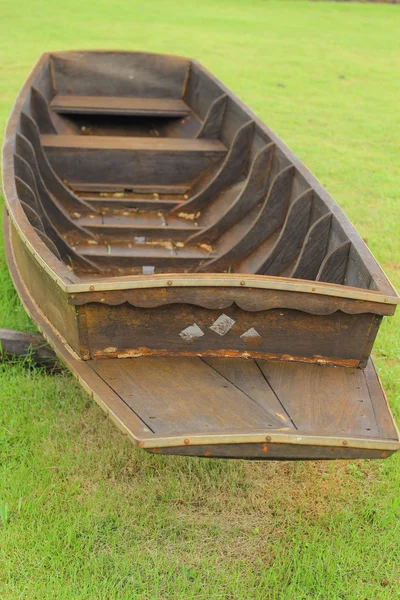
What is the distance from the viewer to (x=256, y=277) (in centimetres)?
275

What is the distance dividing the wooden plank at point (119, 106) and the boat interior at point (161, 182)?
1 cm

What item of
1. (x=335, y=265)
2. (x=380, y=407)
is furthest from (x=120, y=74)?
(x=380, y=407)

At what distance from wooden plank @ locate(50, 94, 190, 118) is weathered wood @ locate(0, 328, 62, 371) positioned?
137 inches

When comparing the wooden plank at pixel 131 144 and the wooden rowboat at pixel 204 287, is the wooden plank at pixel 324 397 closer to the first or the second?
the wooden rowboat at pixel 204 287

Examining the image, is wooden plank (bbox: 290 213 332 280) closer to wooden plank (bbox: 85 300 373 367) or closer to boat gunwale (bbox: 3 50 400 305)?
boat gunwale (bbox: 3 50 400 305)

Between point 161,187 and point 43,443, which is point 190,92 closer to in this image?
point 161,187

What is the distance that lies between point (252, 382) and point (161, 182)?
342 cm

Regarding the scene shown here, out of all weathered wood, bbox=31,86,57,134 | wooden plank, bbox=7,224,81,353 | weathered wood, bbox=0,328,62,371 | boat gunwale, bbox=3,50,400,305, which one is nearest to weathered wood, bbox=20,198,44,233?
wooden plank, bbox=7,224,81,353

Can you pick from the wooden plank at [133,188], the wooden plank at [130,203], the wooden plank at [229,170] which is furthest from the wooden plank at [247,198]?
the wooden plank at [133,188]

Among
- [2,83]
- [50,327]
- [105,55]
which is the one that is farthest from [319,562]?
[2,83]

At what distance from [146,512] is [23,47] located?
12.4 m

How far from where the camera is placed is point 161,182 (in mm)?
5922

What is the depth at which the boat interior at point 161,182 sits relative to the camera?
13.5ft

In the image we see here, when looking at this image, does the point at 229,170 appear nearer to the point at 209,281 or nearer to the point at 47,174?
the point at 47,174
